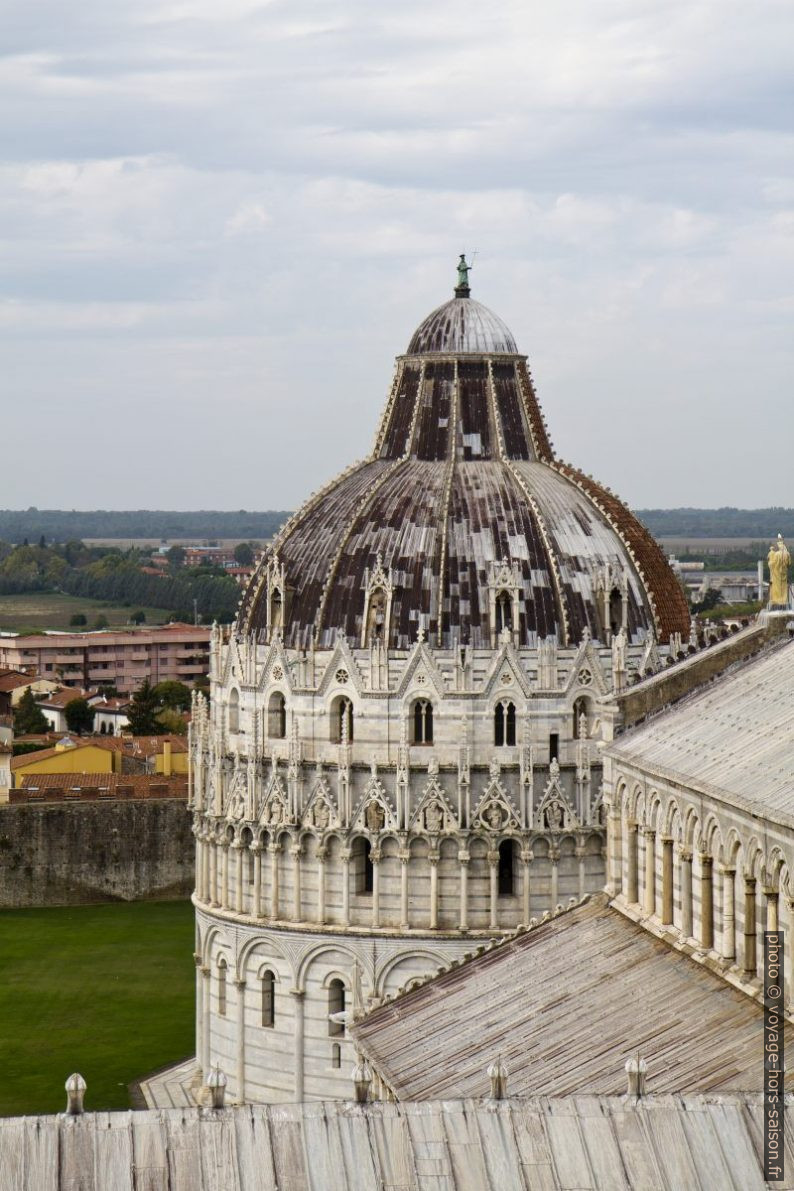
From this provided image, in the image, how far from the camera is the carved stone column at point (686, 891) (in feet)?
170

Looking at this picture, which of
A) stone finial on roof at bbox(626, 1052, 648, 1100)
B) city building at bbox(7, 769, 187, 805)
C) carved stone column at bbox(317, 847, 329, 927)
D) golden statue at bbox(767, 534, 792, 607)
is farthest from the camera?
city building at bbox(7, 769, 187, 805)

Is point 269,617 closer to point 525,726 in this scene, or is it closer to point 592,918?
point 525,726

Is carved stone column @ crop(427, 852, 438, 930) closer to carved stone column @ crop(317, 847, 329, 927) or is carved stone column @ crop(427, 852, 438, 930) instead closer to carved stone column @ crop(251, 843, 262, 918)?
carved stone column @ crop(317, 847, 329, 927)

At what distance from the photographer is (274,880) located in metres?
84.6

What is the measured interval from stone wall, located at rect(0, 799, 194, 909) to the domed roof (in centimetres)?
4861

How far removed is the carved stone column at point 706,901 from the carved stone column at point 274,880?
3533cm

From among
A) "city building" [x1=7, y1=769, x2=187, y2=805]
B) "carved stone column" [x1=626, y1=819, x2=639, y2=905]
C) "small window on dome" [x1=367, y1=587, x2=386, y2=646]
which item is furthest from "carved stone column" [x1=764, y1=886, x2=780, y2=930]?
"city building" [x1=7, y1=769, x2=187, y2=805]

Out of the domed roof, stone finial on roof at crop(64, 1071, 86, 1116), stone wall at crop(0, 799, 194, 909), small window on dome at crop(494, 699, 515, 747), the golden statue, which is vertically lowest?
stone wall at crop(0, 799, 194, 909)

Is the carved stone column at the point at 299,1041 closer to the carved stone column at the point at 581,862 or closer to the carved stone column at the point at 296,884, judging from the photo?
the carved stone column at the point at 296,884

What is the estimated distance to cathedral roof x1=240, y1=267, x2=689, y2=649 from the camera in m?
84.4

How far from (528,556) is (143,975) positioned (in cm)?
3535

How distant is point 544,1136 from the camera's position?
3594 centimetres

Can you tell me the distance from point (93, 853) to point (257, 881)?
2020 inches

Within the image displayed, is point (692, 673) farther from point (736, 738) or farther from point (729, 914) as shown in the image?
point (729, 914)
